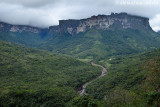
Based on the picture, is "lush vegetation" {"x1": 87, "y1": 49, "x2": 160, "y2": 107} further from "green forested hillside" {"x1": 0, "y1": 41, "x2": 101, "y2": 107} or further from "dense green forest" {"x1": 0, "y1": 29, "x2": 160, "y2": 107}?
"green forested hillside" {"x1": 0, "y1": 41, "x2": 101, "y2": 107}

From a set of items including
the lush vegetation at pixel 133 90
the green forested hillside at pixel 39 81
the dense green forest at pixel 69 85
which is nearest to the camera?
the lush vegetation at pixel 133 90

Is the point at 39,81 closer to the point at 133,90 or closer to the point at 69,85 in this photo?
the point at 69,85

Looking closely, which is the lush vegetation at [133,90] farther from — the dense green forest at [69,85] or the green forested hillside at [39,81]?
the green forested hillside at [39,81]

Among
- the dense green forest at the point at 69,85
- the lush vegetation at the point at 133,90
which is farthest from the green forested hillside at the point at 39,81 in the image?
the lush vegetation at the point at 133,90

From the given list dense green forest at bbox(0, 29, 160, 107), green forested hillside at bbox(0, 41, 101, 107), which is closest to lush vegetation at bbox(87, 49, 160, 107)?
dense green forest at bbox(0, 29, 160, 107)

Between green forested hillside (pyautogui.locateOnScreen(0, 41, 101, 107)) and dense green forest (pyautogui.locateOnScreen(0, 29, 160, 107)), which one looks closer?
dense green forest (pyautogui.locateOnScreen(0, 29, 160, 107))

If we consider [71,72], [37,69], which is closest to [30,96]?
[37,69]

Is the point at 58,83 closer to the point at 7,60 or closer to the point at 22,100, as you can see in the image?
the point at 22,100

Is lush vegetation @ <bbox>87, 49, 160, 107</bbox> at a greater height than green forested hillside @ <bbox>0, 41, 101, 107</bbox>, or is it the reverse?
lush vegetation @ <bbox>87, 49, 160, 107</bbox>
